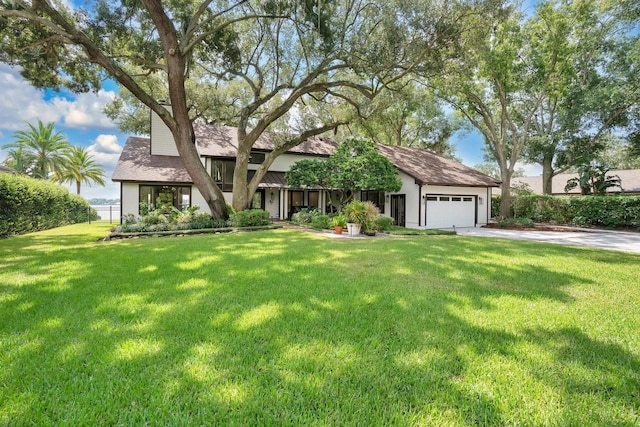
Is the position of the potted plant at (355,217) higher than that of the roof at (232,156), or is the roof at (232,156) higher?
the roof at (232,156)

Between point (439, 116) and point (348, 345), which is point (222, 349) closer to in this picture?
point (348, 345)

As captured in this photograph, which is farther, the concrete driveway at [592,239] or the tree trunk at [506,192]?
the tree trunk at [506,192]

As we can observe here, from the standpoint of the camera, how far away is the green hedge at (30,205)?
11.7 meters

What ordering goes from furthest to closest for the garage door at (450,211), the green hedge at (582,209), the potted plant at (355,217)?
the garage door at (450,211) → the green hedge at (582,209) → the potted plant at (355,217)

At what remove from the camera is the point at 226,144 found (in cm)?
2097

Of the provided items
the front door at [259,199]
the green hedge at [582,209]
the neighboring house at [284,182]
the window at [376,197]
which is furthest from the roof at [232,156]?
the green hedge at [582,209]

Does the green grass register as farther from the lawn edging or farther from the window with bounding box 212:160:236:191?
the window with bounding box 212:160:236:191

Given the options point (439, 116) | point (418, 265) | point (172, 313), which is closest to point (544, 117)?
point (439, 116)

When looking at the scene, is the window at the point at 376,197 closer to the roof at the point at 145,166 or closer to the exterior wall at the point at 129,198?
the roof at the point at 145,166

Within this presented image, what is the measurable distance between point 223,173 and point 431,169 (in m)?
14.2

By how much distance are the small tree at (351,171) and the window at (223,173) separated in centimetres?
587

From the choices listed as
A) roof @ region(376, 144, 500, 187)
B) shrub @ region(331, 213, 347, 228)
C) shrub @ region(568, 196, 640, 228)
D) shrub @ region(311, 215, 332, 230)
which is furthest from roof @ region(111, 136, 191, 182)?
shrub @ region(568, 196, 640, 228)

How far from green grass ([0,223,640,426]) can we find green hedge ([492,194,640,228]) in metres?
15.7

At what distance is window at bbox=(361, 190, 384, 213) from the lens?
67.5 ft
